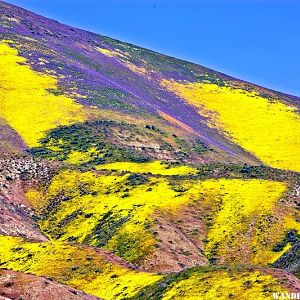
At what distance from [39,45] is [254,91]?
174ft

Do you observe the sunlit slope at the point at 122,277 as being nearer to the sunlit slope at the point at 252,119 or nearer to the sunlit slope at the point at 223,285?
the sunlit slope at the point at 223,285

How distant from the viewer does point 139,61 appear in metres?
167

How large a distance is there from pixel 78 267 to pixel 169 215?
51.6 ft

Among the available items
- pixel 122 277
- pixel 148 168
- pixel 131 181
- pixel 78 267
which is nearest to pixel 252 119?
pixel 148 168

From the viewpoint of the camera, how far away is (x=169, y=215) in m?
68.2

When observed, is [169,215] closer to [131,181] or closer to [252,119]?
[131,181]

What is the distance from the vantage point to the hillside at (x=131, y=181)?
1997 inches

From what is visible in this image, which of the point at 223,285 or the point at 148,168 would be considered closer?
the point at 223,285

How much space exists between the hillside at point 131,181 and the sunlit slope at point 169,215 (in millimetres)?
Answer: 159

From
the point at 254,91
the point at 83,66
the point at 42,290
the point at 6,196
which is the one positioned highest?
the point at 254,91

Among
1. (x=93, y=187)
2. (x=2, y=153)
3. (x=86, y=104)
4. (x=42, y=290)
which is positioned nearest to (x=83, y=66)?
(x=86, y=104)

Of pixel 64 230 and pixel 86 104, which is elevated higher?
pixel 86 104

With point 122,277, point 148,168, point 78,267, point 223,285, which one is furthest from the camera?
point 148,168

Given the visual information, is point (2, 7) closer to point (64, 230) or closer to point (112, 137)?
point (112, 137)
